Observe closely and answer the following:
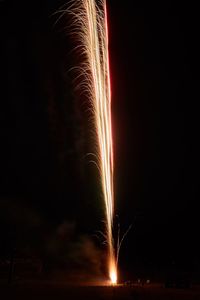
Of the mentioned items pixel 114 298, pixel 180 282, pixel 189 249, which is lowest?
pixel 114 298

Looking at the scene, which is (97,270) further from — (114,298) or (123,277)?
(114,298)

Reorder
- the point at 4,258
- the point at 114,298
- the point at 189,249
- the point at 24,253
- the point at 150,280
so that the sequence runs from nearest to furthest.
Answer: the point at 114,298, the point at 150,280, the point at 4,258, the point at 24,253, the point at 189,249

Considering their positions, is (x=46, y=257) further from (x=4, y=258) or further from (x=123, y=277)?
(x=123, y=277)

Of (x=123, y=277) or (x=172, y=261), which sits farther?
(x=172, y=261)

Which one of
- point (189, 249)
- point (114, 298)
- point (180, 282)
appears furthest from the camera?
point (189, 249)

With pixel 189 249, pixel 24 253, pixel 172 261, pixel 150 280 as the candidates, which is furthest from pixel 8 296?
pixel 189 249

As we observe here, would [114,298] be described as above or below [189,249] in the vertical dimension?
below

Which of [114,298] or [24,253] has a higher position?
[24,253]

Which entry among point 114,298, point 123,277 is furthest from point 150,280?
point 114,298

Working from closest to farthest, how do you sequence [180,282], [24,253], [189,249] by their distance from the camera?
[180,282]
[24,253]
[189,249]

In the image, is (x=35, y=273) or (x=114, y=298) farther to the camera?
(x=35, y=273)
